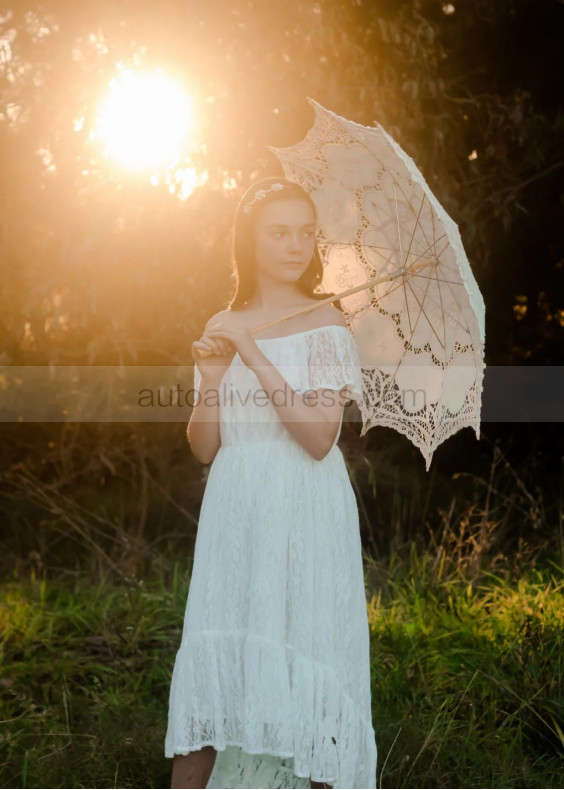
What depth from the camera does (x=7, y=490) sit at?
584 cm

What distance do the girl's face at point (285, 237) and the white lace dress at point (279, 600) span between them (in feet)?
0.69

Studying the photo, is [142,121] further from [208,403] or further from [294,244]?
[208,403]

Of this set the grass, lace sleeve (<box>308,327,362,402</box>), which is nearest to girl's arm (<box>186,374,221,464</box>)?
lace sleeve (<box>308,327,362,402</box>)

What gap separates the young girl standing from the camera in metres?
2.35

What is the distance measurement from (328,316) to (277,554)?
70 cm

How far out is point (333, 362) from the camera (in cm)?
247

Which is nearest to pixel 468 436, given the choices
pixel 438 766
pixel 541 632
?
pixel 541 632

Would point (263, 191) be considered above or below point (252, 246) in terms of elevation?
above

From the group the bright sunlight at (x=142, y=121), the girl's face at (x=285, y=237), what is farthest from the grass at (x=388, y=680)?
the bright sunlight at (x=142, y=121)

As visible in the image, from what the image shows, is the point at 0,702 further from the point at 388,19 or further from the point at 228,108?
the point at 388,19

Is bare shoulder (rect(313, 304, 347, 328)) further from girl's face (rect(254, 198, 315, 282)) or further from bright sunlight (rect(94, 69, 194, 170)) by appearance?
bright sunlight (rect(94, 69, 194, 170))

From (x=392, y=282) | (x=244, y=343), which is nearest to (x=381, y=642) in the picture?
(x=392, y=282)

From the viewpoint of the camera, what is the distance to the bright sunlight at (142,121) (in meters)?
4.36

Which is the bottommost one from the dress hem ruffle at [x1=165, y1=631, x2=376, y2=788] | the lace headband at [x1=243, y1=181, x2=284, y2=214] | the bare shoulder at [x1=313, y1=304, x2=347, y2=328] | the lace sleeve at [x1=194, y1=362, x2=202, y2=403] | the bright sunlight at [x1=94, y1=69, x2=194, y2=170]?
the dress hem ruffle at [x1=165, y1=631, x2=376, y2=788]
